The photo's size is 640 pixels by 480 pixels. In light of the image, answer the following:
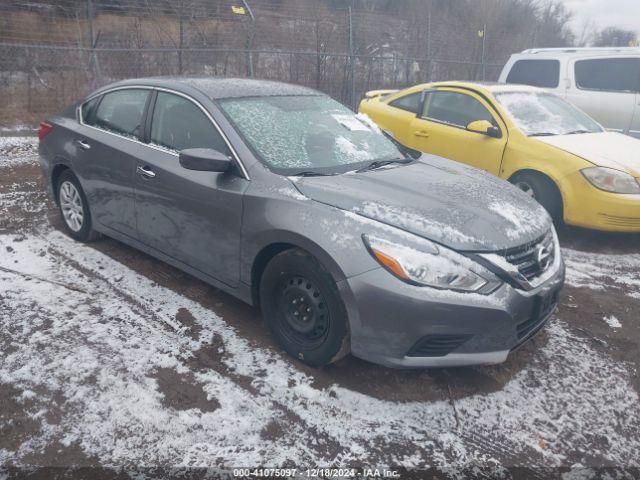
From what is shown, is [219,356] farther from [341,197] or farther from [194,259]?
[341,197]

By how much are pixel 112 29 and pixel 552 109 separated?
32.3 ft

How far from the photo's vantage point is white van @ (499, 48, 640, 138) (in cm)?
829

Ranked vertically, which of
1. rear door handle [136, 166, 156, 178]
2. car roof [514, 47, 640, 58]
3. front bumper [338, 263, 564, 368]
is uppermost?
car roof [514, 47, 640, 58]

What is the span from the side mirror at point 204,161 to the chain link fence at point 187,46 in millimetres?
8025

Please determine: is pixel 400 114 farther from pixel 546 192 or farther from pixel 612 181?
pixel 612 181

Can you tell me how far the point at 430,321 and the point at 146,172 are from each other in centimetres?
232

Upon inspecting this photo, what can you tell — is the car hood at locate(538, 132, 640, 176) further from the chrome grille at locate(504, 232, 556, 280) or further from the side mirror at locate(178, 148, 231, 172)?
the side mirror at locate(178, 148, 231, 172)

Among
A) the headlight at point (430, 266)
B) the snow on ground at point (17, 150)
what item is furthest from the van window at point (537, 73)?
the snow on ground at point (17, 150)

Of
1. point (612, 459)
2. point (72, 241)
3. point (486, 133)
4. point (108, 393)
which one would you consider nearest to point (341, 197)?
point (108, 393)

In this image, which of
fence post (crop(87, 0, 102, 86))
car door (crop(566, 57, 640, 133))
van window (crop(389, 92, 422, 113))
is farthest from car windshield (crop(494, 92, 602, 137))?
fence post (crop(87, 0, 102, 86))

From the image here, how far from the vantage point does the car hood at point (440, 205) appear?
2.78 metres

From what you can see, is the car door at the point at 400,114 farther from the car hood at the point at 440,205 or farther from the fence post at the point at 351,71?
the fence post at the point at 351,71

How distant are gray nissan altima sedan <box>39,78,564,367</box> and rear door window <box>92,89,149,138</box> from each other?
0.6 inches

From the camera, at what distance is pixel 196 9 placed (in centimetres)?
1196
